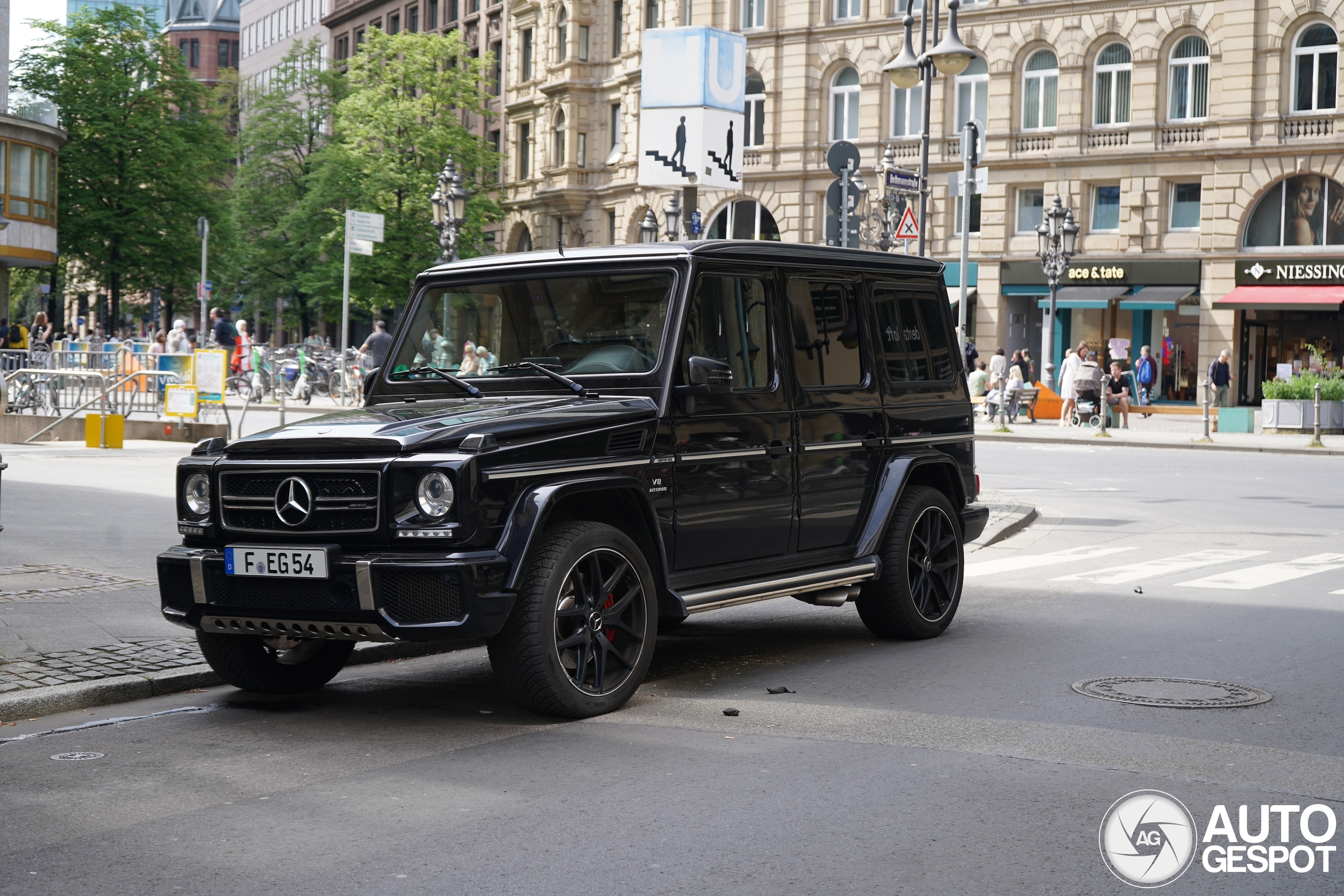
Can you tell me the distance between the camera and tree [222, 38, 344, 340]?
62188 millimetres

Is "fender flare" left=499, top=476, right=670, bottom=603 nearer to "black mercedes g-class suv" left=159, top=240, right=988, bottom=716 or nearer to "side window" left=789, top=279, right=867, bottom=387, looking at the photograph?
"black mercedes g-class suv" left=159, top=240, right=988, bottom=716

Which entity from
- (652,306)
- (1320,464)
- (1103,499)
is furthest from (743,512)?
(1320,464)

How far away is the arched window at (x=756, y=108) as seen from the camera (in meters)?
53.1

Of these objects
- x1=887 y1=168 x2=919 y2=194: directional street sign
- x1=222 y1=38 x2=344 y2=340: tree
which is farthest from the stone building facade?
x1=887 y1=168 x2=919 y2=194: directional street sign

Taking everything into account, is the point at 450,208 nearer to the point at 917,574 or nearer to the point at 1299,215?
the point at 1299,215

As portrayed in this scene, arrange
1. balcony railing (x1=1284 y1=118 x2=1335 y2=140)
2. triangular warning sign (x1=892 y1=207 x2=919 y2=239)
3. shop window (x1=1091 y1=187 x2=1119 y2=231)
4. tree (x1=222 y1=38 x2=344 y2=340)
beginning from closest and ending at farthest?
1. triangular warning sign (x1=892 y1=207 x2=919 y2=239)
2. balcony railing (x1=1284 y1=118 x2=1335 y2=140)
3. shop window (x1=1091 y1=187 x2=1119 y2=231)
4. tree (x1=222 y1=38 x2=344 y2=340)

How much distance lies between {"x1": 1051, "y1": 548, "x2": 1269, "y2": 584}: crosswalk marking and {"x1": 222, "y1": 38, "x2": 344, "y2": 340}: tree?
5123cm

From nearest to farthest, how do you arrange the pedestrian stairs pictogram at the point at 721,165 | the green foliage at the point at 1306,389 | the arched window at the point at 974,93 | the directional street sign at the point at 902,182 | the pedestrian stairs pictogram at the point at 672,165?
1. the pedestrian stairs pictogram at the point at 672,165
2. the pedestrian stairs pictogram at the point at 721,165
3. the directional street sign at the point at 902,182
4. the green foliage at the point at 1306,389
5. the arched window at the point at 974,93

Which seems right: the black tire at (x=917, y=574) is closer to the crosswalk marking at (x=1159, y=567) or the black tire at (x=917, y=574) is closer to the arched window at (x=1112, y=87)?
the crosswalk marking at (x=1159, y=567)

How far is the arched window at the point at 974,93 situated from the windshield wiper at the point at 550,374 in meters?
43.6

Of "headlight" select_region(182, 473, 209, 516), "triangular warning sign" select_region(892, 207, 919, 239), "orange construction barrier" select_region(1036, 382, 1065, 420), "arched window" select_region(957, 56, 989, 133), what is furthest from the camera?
"arched window" select_region(957, 56, 989, 133)

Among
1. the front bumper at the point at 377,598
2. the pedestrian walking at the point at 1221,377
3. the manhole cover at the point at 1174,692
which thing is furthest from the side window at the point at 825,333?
the pedestrian walking at the point at 1221,377

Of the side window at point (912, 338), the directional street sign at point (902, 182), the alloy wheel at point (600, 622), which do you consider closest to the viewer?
the alloy wheel at point (600, 622)

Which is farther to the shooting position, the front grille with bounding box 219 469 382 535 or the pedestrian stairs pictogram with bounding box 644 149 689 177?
the pedestrian stairs pictogram with bounding box 644 149 689 177
